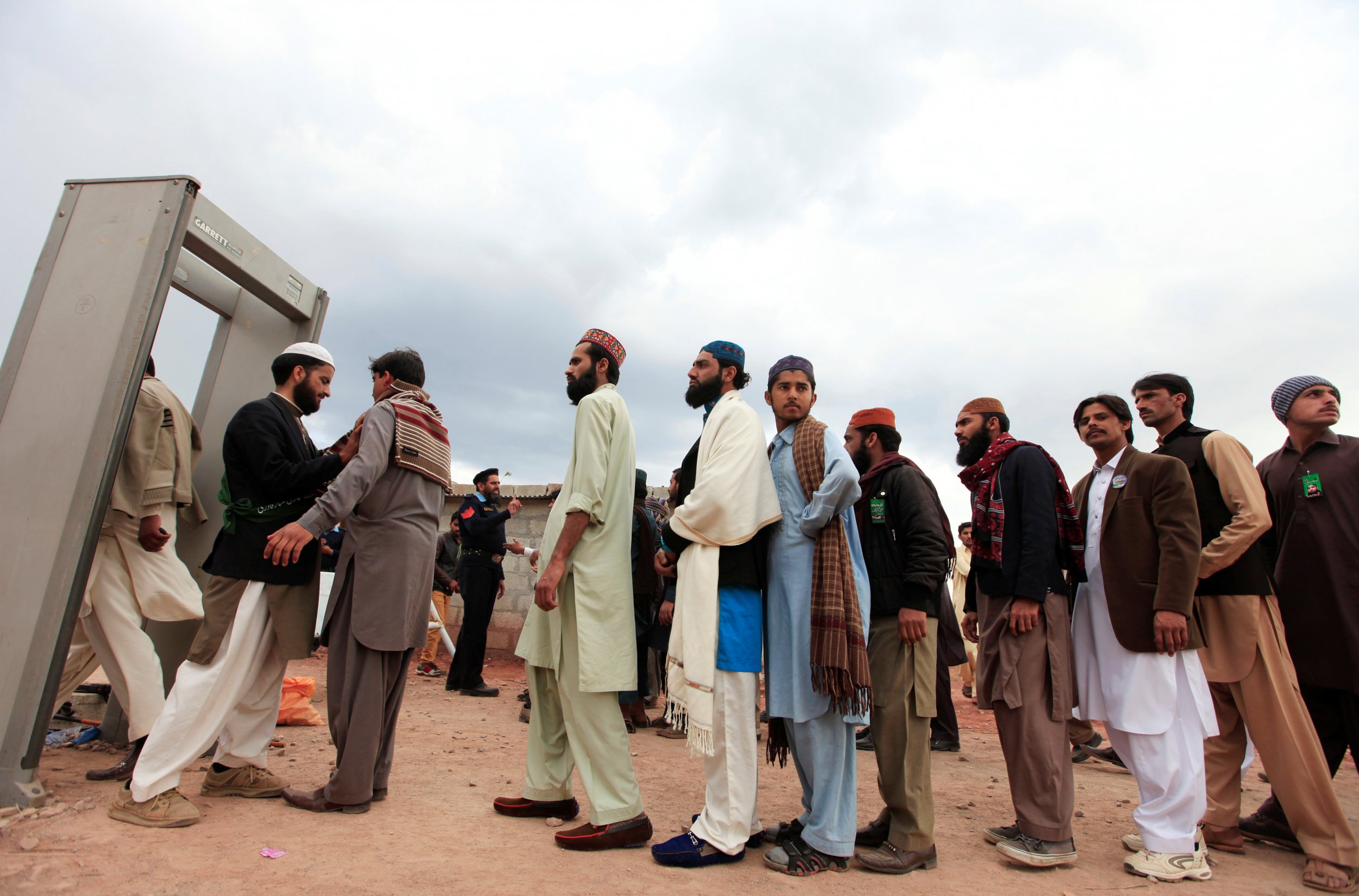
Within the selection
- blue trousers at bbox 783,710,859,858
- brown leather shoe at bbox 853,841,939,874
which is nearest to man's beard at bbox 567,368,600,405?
blue trousers at bbox 783,710,859,858

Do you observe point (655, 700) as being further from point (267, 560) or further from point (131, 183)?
point (131, 183)

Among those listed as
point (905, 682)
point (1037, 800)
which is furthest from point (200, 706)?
point (1037, 800)

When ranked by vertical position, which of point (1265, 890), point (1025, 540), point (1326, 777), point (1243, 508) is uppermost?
point (1243, 508)

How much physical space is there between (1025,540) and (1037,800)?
3.47ft

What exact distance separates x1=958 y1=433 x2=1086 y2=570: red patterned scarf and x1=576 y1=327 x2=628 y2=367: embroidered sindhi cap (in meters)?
1.86

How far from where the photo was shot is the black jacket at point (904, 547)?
3057 millimetres

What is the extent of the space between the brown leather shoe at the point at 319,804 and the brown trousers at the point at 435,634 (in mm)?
5475

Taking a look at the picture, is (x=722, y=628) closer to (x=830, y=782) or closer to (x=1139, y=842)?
(x=830, y=782)

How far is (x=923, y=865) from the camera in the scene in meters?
2.88

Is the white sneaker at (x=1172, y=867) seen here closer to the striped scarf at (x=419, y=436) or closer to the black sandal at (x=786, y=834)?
the black sandal at (x=786, y=834)

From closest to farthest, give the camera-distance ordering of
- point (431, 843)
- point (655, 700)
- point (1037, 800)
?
point (431, 843) < point (1037, 800) < point (655, 700)

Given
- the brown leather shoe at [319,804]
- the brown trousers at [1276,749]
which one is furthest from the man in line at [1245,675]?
the brown leather shoe at [319,804]

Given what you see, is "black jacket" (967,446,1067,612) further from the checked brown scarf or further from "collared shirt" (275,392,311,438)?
"collared shirt" (275,392,311,438)

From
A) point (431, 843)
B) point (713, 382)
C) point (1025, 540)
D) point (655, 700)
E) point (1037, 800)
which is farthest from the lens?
point (655, 700)
